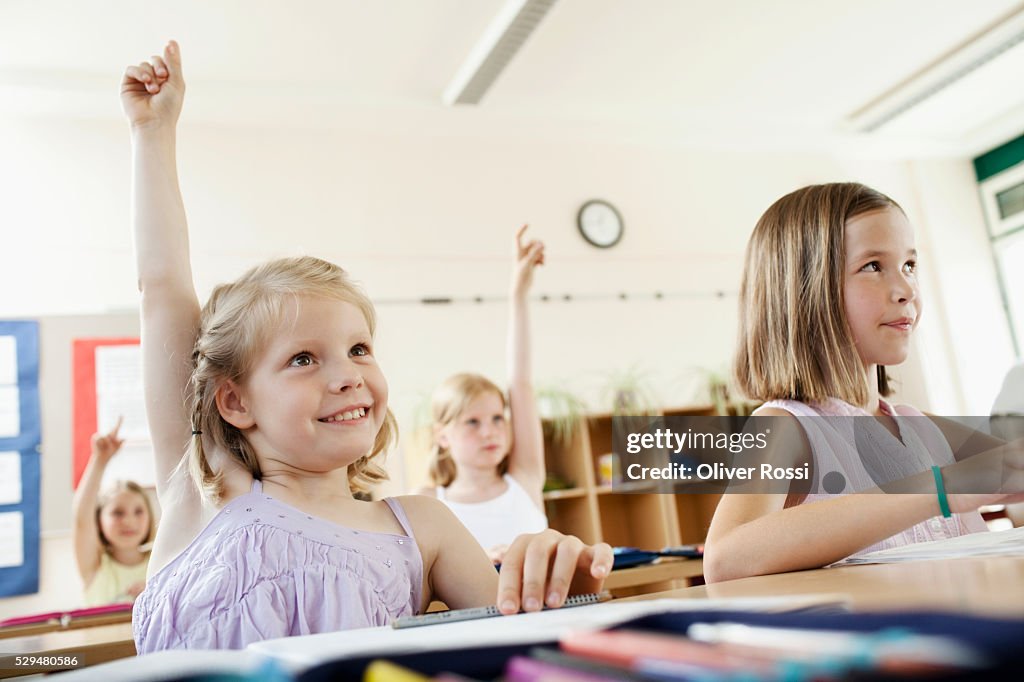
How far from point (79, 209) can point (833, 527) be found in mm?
4113

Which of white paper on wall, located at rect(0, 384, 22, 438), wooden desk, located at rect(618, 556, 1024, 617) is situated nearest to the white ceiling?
white paper on wall, located at rect(0, 384, 22, 438)

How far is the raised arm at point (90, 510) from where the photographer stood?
11.8ft

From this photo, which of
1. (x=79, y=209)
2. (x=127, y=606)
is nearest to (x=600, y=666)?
(x=127, y=606)

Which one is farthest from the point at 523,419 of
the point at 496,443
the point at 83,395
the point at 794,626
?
the point at 794,626

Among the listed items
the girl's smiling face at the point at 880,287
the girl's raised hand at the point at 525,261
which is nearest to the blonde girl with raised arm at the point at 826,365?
the girl's smiling face at the point at 880,287

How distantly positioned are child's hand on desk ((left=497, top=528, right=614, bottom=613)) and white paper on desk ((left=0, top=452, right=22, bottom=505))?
12.4ft

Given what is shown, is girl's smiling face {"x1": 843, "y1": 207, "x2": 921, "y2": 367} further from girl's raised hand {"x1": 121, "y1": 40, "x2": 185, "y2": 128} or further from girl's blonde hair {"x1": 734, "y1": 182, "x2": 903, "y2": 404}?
girl's raised hand {"x1": 121, "y1": 40, "x2": 185, "y2": 128}

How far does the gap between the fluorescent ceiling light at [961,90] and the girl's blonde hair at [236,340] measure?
4756 mm

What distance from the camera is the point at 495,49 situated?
407 cm

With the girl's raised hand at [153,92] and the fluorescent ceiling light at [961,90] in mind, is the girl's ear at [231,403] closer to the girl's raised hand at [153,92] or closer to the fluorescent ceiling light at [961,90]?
the girl's raised hand at [153,92]

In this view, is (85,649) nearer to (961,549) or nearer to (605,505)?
(961,549)

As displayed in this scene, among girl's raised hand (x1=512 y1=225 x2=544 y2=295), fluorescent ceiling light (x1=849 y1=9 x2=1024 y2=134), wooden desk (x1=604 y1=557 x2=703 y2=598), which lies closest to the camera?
wooden desk (x1=604 y1=557 x2=703 y2=598)

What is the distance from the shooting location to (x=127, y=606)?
2.21 meters

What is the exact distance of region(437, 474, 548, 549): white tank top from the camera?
2860 millimetres
